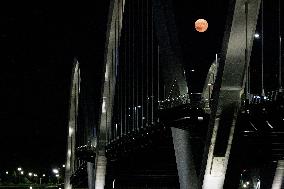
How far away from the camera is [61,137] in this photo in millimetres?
75812

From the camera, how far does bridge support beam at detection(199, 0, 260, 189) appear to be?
71.5 feet

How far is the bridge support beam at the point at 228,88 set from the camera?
21781 millimetres

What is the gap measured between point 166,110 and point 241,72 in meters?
5.30

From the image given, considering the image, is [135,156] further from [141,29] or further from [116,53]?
[141,29]

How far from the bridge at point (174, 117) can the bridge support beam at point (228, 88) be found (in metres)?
0.04

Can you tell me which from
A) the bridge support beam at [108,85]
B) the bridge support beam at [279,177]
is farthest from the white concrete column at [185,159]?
the bridge support beam at [108,85]

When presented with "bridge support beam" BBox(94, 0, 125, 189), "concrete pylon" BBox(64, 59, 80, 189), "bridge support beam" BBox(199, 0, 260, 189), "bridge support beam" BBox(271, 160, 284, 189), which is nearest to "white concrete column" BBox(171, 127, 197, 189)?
"bridge support beam" BBox(199, 0, 260, 189)

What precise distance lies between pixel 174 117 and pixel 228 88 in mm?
4500

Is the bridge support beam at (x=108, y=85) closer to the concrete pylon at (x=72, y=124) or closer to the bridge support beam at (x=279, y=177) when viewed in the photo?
the bridge support beam at (x=279, y=177)

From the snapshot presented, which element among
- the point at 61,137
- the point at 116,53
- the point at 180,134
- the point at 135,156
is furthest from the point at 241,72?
the point at 61,137

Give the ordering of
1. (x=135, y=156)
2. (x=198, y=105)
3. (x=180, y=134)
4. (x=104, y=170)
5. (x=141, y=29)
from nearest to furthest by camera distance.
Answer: (x=198, y=105) < (x=180, y=134) < (x=135, y=156) < (x=104, y=170) < (x=141, y=29)

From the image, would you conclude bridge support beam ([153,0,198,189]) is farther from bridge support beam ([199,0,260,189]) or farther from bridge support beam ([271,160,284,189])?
bridge support beam ([271,160,284,189])

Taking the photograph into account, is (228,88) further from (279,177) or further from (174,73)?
(279,177)

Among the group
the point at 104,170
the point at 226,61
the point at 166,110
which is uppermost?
the point at 226,61
